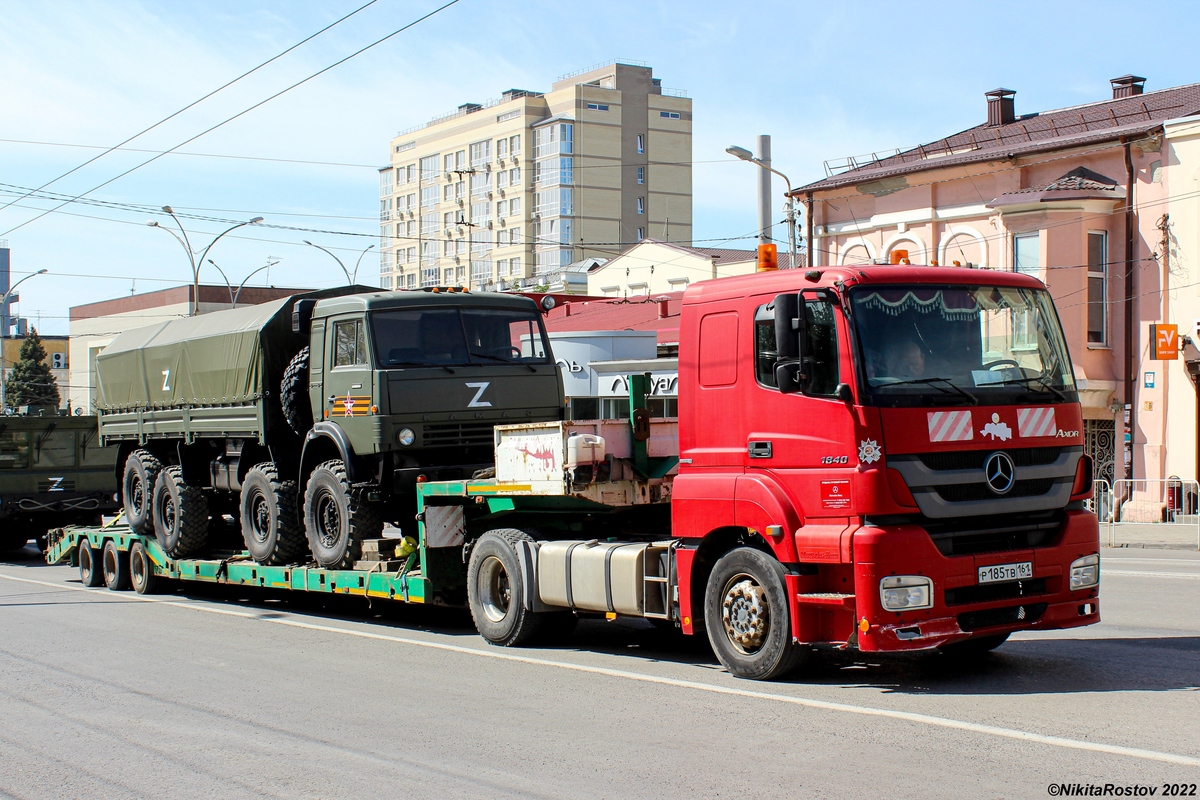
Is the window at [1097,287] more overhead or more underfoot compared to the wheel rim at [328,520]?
more overhead

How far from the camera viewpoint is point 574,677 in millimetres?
9070

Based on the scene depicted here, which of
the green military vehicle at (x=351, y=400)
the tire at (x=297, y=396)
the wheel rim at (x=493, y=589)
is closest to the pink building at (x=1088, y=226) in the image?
the green military vehicle at (x=351, y=400)

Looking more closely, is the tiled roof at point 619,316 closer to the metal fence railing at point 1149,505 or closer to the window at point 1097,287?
the window at point 1097,287

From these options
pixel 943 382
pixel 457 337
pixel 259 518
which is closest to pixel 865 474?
pixel 943 382

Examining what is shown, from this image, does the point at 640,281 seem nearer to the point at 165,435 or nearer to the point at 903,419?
the point at 165,435

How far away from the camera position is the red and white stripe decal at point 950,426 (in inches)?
311

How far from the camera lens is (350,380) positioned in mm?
12312

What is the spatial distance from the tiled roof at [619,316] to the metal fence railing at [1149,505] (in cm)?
1208

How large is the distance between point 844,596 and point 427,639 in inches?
189

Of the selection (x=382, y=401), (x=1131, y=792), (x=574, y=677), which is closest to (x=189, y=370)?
(x=382, y=401)

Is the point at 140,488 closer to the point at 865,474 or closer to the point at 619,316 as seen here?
the point at 865,474

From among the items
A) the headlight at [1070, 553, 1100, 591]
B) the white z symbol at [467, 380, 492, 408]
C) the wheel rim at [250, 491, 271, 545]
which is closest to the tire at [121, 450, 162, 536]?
the wheel rim at [250, 491, 271, 545]

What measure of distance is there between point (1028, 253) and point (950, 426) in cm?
2281

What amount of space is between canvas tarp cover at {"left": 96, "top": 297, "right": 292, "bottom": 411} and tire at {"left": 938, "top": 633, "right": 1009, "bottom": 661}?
7963 millimetres
